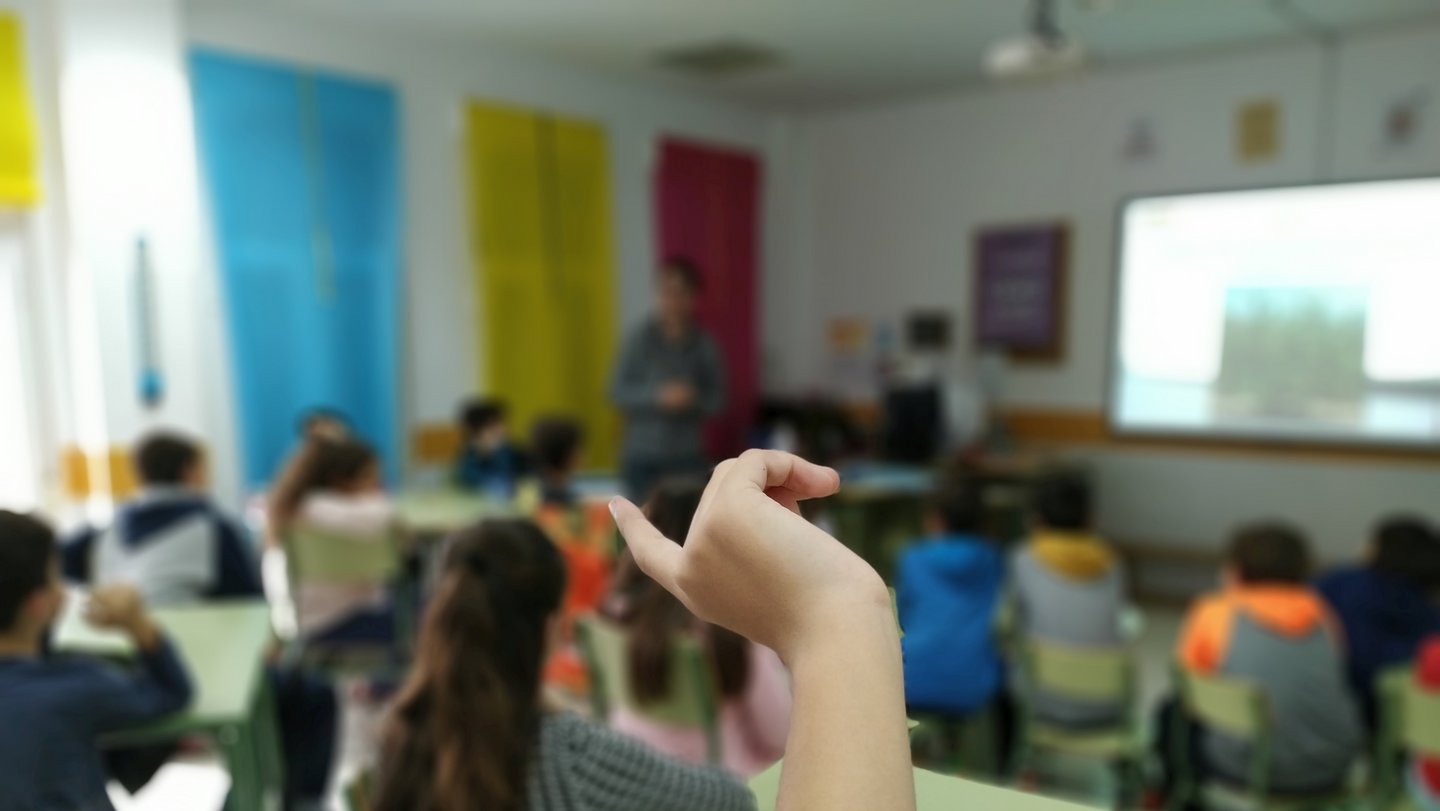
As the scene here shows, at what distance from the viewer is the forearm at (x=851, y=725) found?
1.09 ft

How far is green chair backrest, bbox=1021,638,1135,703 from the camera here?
2377mm

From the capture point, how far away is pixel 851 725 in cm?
34

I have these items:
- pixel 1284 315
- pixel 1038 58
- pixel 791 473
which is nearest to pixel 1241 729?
pixel 791 473

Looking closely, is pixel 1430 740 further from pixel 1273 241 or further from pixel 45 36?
pixel 45 36

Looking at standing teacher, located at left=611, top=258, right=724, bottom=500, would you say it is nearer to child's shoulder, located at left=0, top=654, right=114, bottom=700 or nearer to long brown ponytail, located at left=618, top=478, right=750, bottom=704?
long brown ponytail, located at left=618, top=478, right=750, bottom=704

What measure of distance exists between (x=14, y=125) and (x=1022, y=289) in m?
4.92

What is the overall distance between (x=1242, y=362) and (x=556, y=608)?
4539 mm

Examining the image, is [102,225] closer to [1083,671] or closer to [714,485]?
[1083,671]

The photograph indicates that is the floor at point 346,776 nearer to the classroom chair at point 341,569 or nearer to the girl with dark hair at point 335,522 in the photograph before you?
the classroom chair at point 341,569

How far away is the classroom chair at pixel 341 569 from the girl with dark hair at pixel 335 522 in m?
0.02

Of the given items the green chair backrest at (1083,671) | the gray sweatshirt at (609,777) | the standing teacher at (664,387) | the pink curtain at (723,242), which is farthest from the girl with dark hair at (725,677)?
the pink curtain at (723,242)

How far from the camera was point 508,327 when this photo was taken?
514 centimetres

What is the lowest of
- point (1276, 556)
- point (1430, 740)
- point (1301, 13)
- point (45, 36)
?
point (1430, 740)

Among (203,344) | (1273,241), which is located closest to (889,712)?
(203,344)
